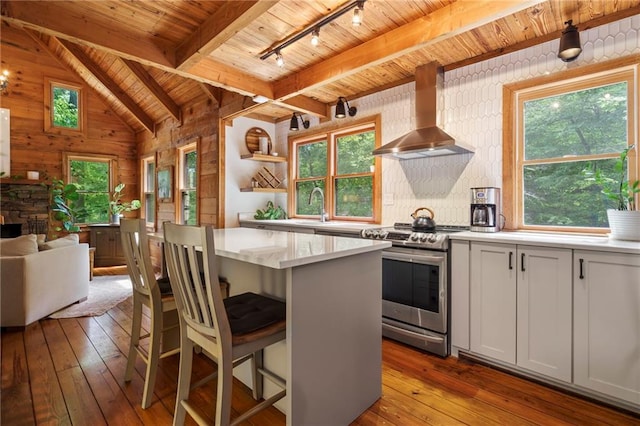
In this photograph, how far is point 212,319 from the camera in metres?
1.41

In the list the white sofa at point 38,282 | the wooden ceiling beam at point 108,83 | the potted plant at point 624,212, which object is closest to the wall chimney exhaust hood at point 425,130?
the potted plant at point 624,212

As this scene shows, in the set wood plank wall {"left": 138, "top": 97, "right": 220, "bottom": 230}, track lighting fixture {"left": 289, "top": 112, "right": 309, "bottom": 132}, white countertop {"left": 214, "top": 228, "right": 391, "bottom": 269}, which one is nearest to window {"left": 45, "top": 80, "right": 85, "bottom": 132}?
wood plank wall {"left": 138, "top": 97, "right": 220, "bottom": 230}

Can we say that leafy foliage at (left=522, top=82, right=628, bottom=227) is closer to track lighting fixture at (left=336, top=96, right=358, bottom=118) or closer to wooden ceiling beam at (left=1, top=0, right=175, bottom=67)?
track lighting fixture at (left=336, top=96, right=358, bottom=118)

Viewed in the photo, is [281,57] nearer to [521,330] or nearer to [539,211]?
[539,211]

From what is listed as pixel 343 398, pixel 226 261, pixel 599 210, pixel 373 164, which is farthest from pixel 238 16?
pixel 599 210

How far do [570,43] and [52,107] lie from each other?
26.8 ft

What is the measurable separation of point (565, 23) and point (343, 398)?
307cm

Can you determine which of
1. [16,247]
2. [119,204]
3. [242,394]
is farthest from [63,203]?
[242,394]

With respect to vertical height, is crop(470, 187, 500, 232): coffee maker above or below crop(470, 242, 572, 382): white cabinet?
above

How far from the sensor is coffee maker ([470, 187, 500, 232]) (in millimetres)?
2736

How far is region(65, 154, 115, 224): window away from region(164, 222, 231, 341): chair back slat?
6.65 meters

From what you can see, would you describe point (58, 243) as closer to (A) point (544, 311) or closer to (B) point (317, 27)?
(B) point (317, 27)

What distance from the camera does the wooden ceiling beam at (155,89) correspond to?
16.1 feet

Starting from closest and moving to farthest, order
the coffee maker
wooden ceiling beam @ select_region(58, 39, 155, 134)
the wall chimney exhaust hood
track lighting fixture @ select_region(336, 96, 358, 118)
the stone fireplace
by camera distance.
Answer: the coffee maker
the wall chimney exhaust hood
track lighting fixture @ select_region(336, 96, 358, 118)
wooden ceiling beam @ select_region(58, 39, 155, 134)
the stone fireplace
